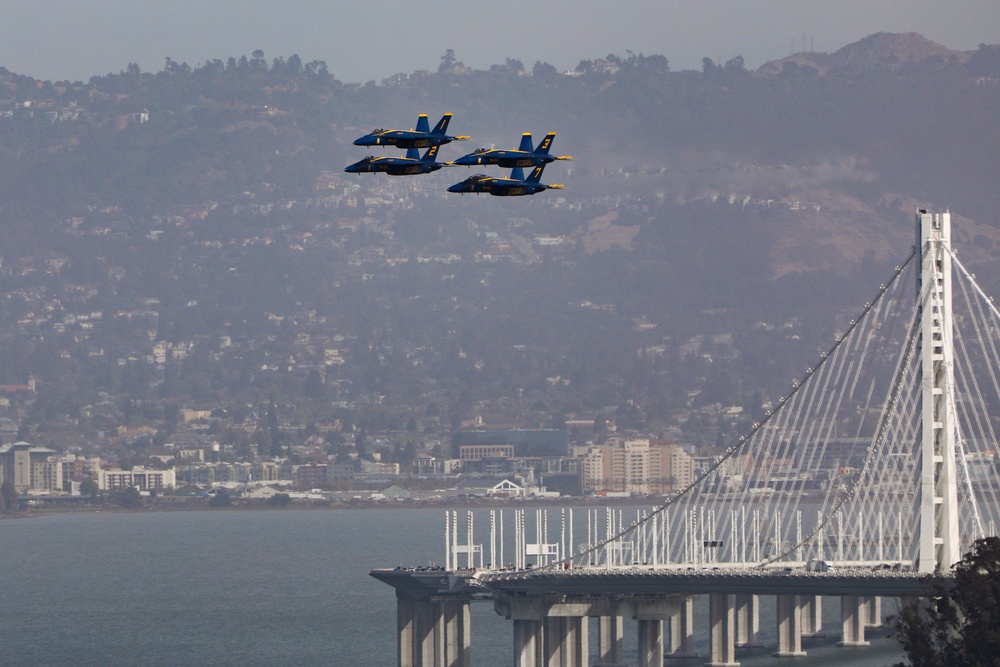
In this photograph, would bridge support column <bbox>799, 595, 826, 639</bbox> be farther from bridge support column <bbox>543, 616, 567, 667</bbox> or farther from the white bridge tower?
the white bridge tower

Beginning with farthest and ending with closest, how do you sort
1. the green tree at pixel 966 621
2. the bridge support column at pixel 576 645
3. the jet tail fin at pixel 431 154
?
the bridge support column at pixel 576 645 → the jet tail fin at pixel 431 154 → the green tree at pixel 966 621

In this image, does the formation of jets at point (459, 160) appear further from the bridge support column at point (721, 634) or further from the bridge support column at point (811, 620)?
the bridge support column at point (811, 620)

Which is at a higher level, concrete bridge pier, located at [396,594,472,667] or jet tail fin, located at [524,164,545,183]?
jet tail fin, located at [524,164,545,183]

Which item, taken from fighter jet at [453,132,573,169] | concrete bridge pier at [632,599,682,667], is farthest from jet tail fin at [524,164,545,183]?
concrete bridge pier at [632,599,682,667]

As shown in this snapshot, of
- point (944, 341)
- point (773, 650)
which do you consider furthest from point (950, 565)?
point (773, 650)

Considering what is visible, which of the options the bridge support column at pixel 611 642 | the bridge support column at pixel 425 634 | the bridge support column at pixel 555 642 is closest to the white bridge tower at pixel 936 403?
the bridge support column at pixel 555 642

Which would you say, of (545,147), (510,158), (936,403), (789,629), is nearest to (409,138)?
(510,158)

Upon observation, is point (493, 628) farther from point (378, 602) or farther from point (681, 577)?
point (681, 577)
